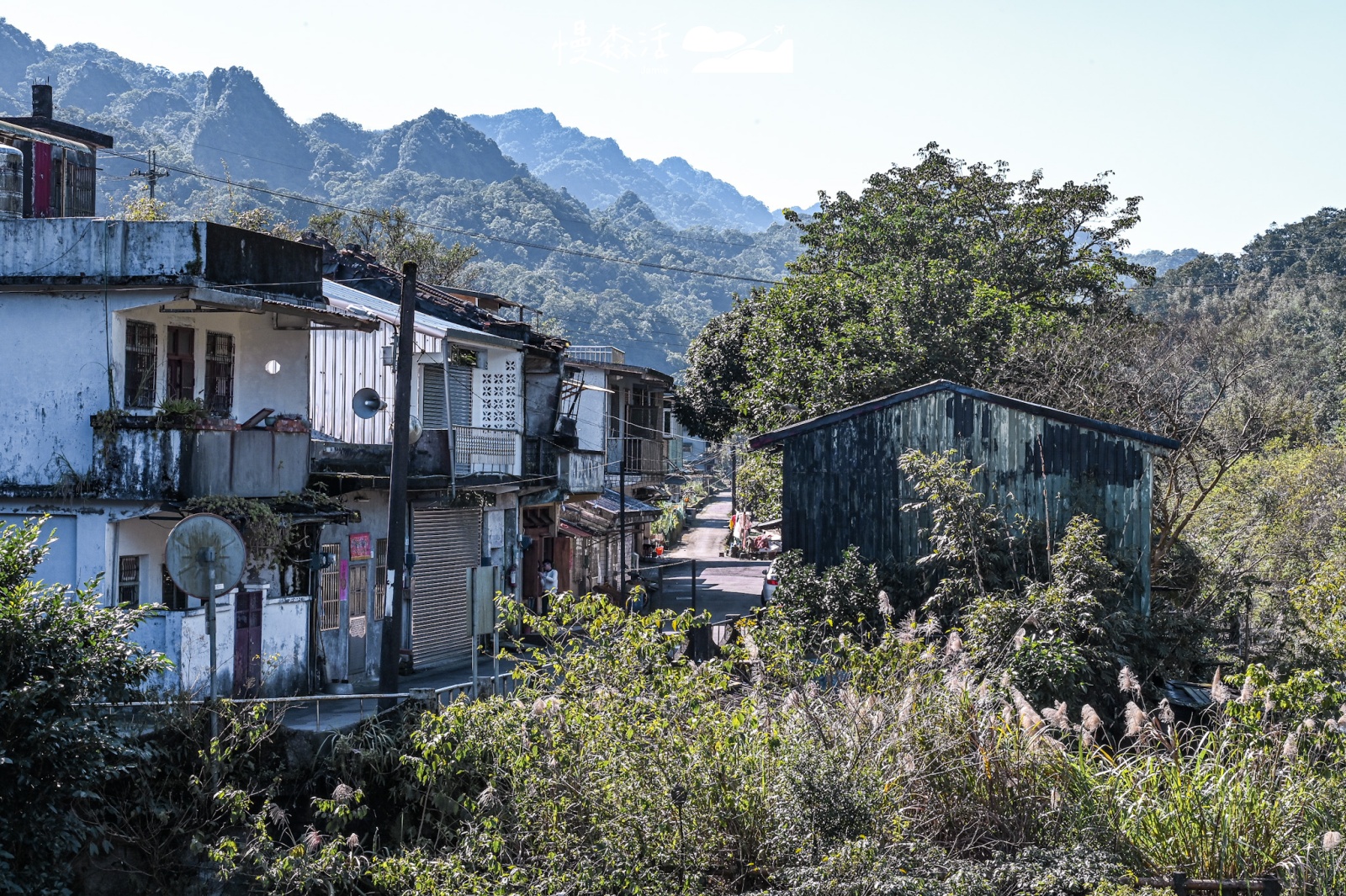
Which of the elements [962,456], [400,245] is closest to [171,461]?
[962,456]

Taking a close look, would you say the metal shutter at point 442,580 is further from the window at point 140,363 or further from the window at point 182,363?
the window at point 140,363

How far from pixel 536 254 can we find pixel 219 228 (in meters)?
122

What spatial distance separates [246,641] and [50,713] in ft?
23.8

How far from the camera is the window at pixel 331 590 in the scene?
20656 mm

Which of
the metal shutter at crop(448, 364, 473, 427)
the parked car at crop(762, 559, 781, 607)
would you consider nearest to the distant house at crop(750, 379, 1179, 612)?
the parked car at crop(762, 559, 781, 607)

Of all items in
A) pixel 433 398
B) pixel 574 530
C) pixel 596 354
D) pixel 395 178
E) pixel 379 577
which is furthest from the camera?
pixel 395 178

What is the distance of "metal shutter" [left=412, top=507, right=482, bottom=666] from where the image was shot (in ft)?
77.7

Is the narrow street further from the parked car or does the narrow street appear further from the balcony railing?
the balcony railing

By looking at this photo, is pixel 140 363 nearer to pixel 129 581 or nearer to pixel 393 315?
pixel 129 581

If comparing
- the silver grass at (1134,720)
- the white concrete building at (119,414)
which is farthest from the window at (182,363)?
the silver grass at (1134,720)

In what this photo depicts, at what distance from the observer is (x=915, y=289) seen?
28531mm

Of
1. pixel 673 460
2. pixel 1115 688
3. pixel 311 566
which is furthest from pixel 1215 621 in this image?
pixel 673 460

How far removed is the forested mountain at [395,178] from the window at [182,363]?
8547 cm

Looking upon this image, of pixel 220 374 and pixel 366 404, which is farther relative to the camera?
pixel 366 404
